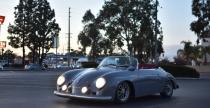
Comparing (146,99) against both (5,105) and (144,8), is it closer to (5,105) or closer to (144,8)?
(5,105)

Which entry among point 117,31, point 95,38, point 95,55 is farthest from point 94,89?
point 95,55

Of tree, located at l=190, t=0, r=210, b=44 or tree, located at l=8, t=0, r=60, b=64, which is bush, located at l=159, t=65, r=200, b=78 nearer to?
tree, located at l=190, t=0, r=210, b=44

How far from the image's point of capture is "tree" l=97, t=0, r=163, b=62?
2007 inches

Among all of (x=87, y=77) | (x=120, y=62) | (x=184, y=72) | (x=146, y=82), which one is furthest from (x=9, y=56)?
(x=87, y=77)

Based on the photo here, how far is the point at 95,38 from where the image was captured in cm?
5903

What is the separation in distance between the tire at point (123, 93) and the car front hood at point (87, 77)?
49 cm

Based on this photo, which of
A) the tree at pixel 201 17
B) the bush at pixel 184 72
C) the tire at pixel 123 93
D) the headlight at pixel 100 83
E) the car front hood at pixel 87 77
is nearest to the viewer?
the headlight at pixel 100 83

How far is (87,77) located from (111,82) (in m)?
0.60

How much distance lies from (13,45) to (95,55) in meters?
22.9

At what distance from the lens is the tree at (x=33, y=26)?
Answer: 80.6m

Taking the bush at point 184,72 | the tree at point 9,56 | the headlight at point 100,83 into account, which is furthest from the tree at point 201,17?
the tree at point 9,56

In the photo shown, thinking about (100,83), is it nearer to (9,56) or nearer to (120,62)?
(120,62)

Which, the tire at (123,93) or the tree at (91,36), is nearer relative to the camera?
the tire at (123,93)

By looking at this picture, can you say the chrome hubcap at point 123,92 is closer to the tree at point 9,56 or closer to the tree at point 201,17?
the tree at point 201,17
